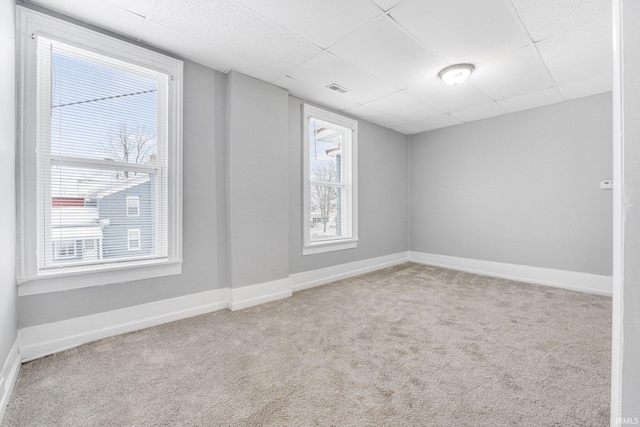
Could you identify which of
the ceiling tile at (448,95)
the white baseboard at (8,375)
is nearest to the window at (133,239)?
the white baseboard at (8,375)

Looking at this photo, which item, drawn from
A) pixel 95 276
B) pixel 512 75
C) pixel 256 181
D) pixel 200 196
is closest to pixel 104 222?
pixel 95 276

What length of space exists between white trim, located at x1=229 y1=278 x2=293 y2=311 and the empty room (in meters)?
0.03

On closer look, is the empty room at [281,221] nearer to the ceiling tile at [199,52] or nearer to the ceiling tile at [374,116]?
the ceiling tile at [199,52]

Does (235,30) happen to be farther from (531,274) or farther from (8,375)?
(531,274)

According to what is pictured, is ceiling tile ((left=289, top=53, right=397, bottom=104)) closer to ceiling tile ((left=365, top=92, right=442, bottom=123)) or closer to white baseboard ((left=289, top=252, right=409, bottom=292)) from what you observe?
ceiling tile ((left=365, top=92, right=442, bottom=123))

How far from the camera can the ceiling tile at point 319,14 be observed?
193 cm

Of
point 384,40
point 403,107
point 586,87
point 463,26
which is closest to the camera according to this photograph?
point 463,26

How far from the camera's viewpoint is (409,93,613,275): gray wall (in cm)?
349

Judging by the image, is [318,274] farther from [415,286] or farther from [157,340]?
[157,340]

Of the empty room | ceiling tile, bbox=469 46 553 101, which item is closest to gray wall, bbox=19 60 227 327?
the empty room

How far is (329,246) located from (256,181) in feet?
4.98

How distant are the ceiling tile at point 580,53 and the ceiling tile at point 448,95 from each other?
0.76 metres

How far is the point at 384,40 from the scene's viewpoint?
235 cm

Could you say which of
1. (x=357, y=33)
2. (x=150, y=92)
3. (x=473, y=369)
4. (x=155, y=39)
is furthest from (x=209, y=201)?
(x=473, y=369)
